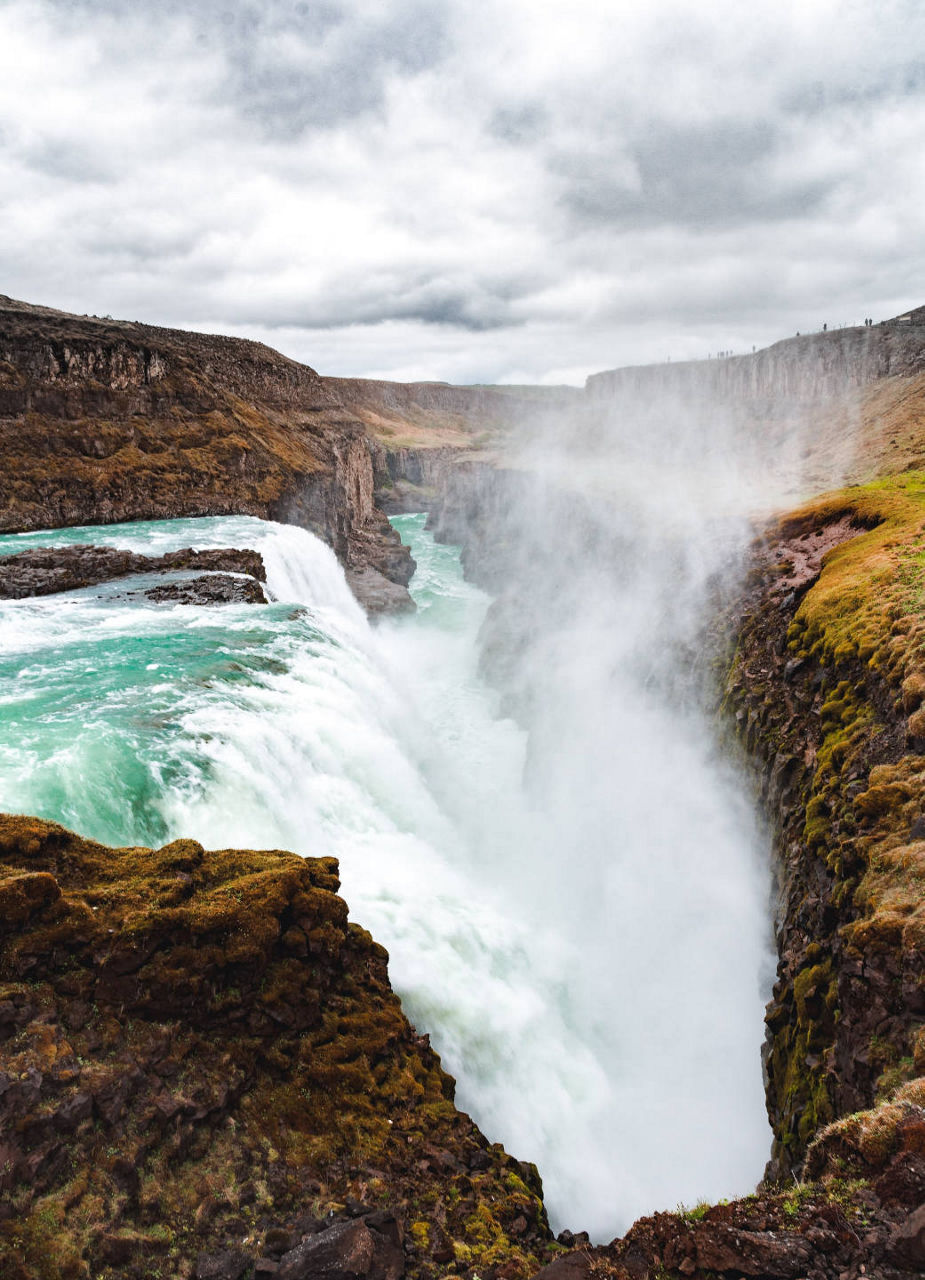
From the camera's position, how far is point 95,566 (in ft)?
103

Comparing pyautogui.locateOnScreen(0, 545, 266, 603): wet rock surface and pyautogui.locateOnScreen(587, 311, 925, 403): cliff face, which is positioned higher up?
pyautogui.locateOnScreen(587, 311, 925, 403): cliff face

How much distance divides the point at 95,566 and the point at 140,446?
24.0m

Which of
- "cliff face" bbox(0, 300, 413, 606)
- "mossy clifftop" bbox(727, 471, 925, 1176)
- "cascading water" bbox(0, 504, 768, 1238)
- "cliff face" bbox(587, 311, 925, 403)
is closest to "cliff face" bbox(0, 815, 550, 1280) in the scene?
"cascading water" bbox(0, 504, 768, 1238)

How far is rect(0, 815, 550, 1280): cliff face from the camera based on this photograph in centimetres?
607

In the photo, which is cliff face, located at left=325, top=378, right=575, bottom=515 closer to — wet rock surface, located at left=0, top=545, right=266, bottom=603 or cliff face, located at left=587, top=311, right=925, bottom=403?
cliff face, located at left=587, top=311, right=925, bottom=403

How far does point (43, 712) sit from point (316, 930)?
11.1 m

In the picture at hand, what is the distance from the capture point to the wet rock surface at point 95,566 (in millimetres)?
28750

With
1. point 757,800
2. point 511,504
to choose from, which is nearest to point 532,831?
point 757,800

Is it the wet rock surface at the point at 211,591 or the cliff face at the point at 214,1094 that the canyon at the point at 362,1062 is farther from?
the wet rock surface at the point at 211,591

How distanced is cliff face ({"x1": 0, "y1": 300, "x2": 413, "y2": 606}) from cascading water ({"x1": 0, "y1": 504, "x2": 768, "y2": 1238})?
70.2 feet

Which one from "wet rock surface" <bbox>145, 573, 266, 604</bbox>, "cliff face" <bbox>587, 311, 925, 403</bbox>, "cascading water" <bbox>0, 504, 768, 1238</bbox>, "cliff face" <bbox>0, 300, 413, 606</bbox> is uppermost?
"cliff face" <bbox>587, 311, 925, 403</bbox>

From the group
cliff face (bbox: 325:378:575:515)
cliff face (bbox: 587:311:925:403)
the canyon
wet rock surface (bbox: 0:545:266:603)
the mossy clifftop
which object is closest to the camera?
the canyon

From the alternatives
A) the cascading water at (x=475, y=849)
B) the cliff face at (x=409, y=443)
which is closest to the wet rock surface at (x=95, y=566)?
the cascading water at (x=475, y=849)

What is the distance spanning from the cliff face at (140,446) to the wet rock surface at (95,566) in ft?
46.7
